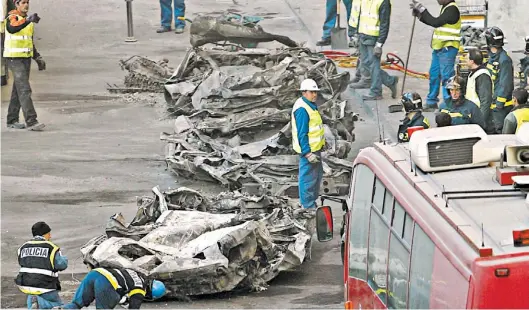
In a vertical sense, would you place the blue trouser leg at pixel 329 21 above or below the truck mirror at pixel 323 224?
below

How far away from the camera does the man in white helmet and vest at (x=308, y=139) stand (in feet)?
44.5

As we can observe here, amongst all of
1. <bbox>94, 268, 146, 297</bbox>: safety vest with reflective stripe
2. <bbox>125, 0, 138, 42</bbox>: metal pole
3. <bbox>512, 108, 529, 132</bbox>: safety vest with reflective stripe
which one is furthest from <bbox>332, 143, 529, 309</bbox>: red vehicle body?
<bbox>125, 0, 138, 42</bbox>: metal pole

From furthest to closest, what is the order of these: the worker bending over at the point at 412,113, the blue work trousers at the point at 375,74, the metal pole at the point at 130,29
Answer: the metal pole at the point at 130,29
the blue work trousers at the point at 375,74
the worker bending over at the point at 412,113

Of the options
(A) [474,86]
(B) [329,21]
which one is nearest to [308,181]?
(A) [474,86]

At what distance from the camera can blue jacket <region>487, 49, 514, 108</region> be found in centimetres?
1489

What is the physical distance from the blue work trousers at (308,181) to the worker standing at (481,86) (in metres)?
2.19

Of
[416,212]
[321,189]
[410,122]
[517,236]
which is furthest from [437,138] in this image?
[321,189]

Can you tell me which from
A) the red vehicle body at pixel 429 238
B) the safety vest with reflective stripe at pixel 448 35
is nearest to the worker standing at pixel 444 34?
the safety vest with reflective stripe at pixel 448 35

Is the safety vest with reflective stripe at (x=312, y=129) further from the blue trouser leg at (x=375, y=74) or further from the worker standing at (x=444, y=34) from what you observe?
the blue trouser leg at (x=375, y=74)

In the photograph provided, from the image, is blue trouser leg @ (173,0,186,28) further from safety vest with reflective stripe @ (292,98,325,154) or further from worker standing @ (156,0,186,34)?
safety vest with reflective stripe @ (292,98,325,154)

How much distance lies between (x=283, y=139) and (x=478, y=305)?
36.2ft

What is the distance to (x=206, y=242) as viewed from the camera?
11.1 meters

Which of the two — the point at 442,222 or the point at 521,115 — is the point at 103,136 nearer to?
the point at 521,115

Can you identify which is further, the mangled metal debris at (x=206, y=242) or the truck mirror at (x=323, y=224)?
the mangled metal debris at (x=206, y=242)
